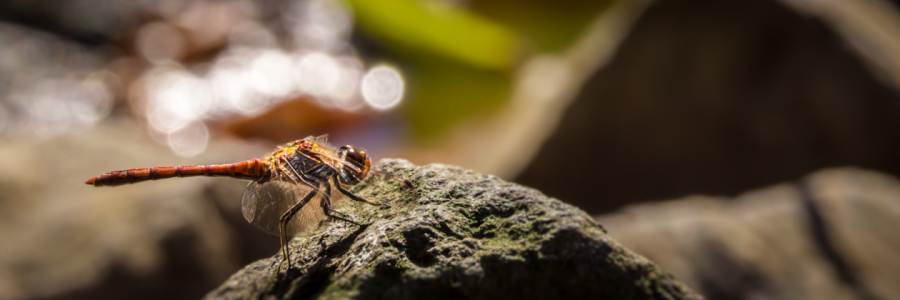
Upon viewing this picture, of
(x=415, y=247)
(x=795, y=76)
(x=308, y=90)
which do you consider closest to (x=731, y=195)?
(x=795, y=76)

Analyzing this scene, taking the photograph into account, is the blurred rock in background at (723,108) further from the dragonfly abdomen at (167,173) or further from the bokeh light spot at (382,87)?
the bokeh light spot at (382,87)

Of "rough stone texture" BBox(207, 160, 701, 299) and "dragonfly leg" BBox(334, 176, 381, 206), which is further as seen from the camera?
"dragonfly leg" BBox(334, 176, 381, 206)

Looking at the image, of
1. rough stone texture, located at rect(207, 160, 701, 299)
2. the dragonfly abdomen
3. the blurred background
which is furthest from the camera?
the blurred background

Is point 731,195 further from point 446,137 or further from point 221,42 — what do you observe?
point 221,42

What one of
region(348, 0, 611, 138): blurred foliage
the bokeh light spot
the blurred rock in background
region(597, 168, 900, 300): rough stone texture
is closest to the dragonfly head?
region(597, 168, 900, 300): rough stone texture

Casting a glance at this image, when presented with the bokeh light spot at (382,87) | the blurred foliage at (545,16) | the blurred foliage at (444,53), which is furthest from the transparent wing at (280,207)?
the blurred foliage at (545,16)

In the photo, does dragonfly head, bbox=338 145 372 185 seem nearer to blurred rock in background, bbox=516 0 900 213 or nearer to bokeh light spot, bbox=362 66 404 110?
blurred rock in background, bbox=516 0 900 213
